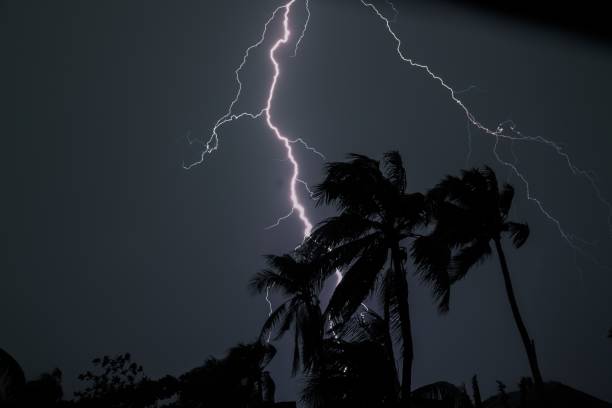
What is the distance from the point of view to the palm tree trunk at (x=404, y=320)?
7688 millimetres

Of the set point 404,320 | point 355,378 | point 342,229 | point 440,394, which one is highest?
point 342,229

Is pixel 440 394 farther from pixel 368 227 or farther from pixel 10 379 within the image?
pixel 10 379

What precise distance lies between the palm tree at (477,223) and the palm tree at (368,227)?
1743 mm

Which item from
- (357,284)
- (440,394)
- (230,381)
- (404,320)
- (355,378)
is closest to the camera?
(355,378)

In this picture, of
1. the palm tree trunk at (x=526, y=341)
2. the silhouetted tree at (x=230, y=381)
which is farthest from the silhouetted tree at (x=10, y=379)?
the palm tree trunk at (x=526, y=341)

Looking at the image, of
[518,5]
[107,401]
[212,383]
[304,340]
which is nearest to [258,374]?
[212,383]

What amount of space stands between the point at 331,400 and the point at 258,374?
47.6ft

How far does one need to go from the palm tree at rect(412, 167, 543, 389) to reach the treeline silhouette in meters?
0.04

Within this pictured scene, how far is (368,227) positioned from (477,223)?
16.7 ft

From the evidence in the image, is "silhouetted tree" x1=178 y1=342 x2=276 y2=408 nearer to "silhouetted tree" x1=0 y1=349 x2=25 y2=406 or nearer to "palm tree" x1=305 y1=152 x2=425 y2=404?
"silhouetted tree" x1=0 y1=349 x2=25 y2=406

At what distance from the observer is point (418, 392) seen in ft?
24.3

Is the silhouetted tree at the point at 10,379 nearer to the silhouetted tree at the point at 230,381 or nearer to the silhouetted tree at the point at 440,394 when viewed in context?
the silhouetted tree at the point at 230,381

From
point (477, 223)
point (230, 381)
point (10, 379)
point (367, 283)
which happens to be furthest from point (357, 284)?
point (230, 381)

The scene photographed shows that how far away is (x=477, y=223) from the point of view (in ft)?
39.7
